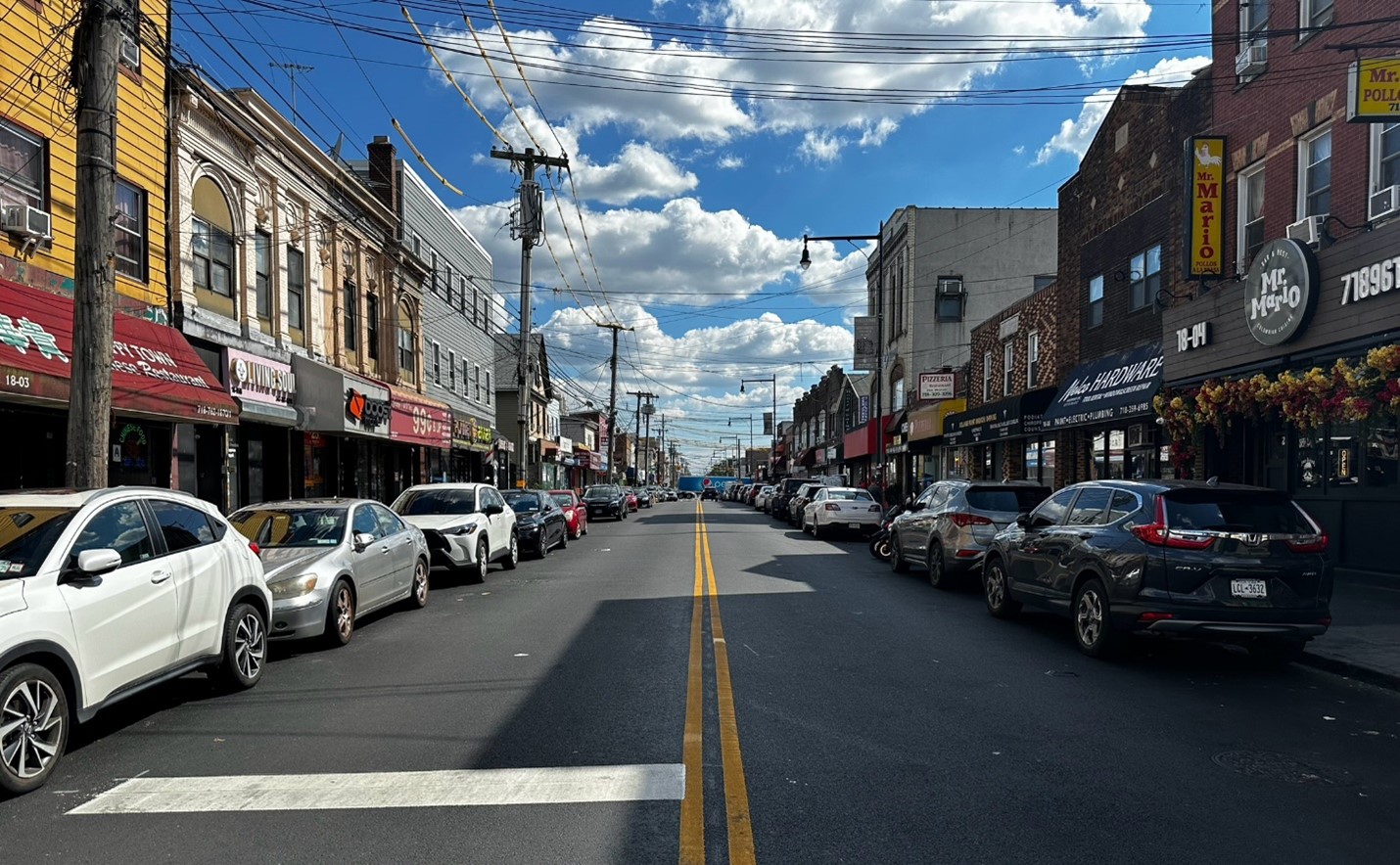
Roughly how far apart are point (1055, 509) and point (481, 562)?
860 cm

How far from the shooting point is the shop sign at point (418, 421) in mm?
23609

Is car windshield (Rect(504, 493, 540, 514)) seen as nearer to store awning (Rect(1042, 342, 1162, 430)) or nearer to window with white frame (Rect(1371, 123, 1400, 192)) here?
store awning (Rect(1042, 342, 1162, 430))

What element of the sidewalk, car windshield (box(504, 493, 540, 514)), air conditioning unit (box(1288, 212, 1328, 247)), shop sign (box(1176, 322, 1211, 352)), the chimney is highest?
the chimney

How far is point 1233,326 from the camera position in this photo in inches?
594

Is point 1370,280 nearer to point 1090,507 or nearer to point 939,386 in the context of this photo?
point 1090,507

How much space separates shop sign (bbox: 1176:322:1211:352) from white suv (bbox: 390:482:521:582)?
40.0 feet

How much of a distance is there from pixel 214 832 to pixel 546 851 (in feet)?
5.32

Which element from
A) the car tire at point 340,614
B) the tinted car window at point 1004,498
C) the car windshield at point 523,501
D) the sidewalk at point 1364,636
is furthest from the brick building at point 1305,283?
the car windshield at point 523,501

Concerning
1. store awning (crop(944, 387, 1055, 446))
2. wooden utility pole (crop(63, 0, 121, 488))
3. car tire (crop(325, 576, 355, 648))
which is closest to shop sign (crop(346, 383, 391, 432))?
wooden utility pole (crop(63, 0, 121, 488))

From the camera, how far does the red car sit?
83.5 ft

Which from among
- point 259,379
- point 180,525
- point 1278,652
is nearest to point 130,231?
point 259,379

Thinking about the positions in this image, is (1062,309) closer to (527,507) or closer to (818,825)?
(527,507)

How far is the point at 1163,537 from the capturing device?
8031 millimetres

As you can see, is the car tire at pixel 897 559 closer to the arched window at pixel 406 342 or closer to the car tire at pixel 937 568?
the car tire at pixel 937 568
